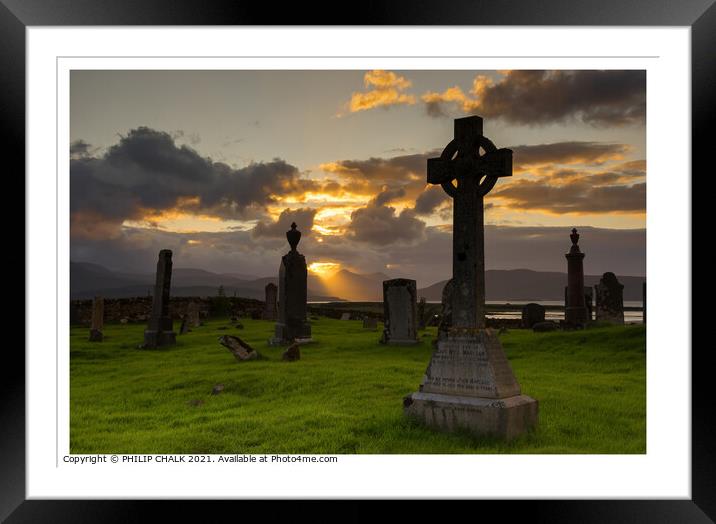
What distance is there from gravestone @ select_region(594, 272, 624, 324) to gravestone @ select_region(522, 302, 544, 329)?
7.80 ft

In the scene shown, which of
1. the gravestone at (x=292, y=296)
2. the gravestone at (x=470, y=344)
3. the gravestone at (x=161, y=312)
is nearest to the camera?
the gravestone at (x=470, y=344)

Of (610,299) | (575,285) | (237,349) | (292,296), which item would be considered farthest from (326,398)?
(575,285)

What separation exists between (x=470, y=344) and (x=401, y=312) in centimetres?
912

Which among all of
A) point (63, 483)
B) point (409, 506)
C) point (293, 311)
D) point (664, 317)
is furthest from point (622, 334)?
point (63, 483)

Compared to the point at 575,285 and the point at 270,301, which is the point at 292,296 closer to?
the point at 270,301

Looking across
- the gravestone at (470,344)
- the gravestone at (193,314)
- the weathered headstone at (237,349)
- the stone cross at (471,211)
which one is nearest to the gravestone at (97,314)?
the gravestone at (193,314)

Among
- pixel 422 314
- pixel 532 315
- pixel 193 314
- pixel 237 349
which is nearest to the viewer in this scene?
pixel 237 349

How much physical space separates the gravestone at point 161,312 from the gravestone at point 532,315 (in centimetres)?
1182

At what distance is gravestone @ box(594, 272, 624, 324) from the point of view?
20422mm

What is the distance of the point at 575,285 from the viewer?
2142 cm

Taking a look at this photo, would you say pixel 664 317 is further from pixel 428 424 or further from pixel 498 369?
pixel 428 424

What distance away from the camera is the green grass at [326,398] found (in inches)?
302

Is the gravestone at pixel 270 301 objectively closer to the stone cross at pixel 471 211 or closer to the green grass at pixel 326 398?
the green grass at pixel 326 398

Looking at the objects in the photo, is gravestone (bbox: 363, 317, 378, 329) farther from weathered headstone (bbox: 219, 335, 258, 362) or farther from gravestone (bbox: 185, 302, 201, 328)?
weathered headstone (bbox: 219, 335, 258, 362)
